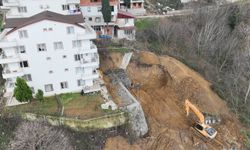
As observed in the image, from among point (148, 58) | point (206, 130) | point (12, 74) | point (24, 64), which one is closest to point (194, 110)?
point (206, 130)

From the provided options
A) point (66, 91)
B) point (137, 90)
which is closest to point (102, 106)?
point (66, 91)

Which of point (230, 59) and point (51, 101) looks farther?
point (230, 59)

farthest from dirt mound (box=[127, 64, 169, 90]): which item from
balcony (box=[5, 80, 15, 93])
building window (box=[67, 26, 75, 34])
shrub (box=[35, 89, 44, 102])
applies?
balcony (box=[5, 80, 15, 93])

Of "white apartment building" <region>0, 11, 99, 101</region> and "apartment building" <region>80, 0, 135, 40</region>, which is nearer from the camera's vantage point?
"white apartment building" <region>0, 11, 99, 101</region>

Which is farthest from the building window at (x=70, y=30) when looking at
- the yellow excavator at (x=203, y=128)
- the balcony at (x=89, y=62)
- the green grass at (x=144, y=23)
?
the green grass at (x=144, y=23)

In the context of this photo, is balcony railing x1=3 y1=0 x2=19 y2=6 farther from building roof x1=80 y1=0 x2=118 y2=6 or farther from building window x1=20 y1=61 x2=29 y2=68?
building roof x1=80 y1=0 x2=118 y2=6

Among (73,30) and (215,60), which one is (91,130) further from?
(215,60)
